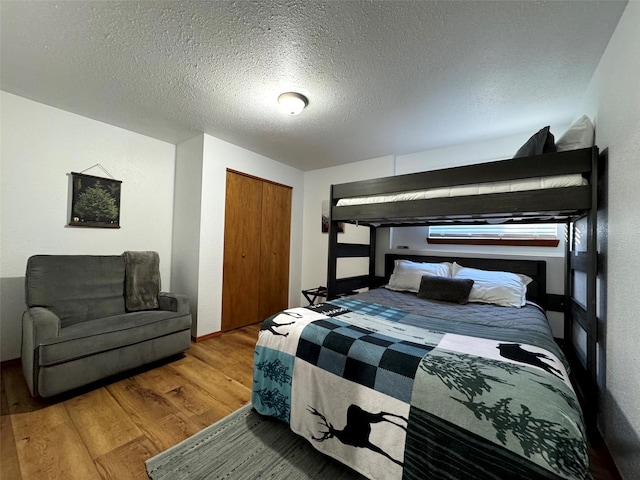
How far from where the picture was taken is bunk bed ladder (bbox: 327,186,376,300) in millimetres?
2426

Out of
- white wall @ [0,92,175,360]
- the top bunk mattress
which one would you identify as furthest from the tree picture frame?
the top bunk mattress

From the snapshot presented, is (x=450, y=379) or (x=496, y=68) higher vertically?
(x=496, y=68)

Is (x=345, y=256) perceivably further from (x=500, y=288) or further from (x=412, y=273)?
(x=500, y=288)

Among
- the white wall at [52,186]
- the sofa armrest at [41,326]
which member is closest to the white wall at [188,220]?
the white wall at [52,186]

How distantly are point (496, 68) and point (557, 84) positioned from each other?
0.57 meters

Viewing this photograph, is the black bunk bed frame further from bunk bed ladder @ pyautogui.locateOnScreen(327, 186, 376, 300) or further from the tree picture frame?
the tree picture frame

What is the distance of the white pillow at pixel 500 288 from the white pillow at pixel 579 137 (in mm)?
1166

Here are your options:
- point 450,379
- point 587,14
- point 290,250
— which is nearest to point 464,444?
point 450,379

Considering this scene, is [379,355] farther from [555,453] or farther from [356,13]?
[356,13]

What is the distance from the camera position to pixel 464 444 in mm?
826

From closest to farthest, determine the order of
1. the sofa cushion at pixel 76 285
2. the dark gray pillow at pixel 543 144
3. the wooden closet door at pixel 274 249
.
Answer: the dark gray pillow at pixel 543 144 < the sofa cushion at pixel 76 285 < the wooden closet door at pixel 274 249

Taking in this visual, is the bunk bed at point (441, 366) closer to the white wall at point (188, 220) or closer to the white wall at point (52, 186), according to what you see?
the white wall at point (188, 220)

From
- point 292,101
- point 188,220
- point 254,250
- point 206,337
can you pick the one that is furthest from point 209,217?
point 292,101

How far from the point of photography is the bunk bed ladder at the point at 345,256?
2426 millimetres
